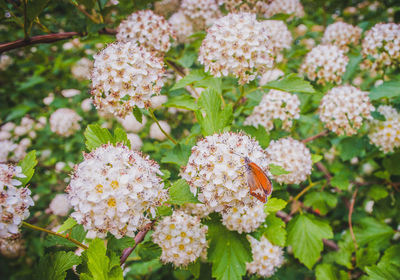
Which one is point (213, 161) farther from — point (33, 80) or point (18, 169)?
point (33, 80)

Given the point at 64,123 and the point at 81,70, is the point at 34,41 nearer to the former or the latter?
the point at 64,123

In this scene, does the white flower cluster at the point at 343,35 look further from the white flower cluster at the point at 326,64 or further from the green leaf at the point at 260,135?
the green leaf at the point at 260,135

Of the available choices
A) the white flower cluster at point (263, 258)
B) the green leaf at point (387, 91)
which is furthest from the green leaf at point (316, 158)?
the white flower cluster at point (263, 258)

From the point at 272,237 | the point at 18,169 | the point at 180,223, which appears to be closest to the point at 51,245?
the point at 18,169

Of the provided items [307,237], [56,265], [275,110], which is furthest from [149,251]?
[275,110]

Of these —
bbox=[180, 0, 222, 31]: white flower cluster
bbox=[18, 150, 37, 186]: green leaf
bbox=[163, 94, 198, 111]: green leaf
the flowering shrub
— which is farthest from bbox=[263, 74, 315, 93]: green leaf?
bbox=[18, 150, 37, 186]: green leaf
